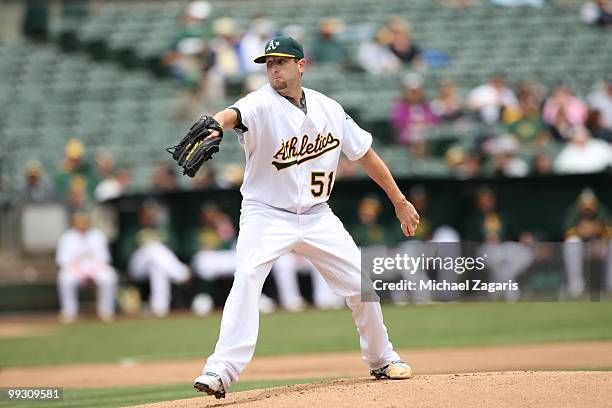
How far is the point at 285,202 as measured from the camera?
21.6 ft

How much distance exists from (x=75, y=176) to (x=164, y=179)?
1.46 m

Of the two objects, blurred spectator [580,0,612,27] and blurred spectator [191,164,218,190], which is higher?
blurred spectator [580,0,612,27]

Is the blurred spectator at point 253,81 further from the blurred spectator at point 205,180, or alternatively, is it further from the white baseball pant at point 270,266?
the white baseball pant at point 270,266

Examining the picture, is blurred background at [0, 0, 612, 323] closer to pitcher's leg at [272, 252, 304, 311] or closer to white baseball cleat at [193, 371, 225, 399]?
pitcher's leg at [272, 252, 304, 311]

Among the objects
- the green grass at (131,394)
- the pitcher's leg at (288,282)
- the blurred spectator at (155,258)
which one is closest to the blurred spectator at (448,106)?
the pitcher's leg at (288,282)

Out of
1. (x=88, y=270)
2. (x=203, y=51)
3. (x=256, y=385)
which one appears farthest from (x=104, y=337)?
(x=203, y=51)

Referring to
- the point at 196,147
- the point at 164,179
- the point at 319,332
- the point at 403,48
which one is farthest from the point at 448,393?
the point at 403,48

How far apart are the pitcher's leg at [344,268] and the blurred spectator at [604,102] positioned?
11.0m

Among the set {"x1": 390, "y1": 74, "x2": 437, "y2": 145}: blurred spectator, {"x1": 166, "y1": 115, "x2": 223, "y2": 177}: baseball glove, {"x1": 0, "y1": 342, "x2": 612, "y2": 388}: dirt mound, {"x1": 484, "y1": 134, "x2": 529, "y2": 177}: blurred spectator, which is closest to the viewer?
{"x1": 166, "y1": 115, "x2": 223, "y2": 177}: baseball glove

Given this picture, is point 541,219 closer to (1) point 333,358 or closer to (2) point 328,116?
(1) point 333,358

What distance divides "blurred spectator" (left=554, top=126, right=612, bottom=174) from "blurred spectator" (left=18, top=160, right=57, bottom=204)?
7246mm

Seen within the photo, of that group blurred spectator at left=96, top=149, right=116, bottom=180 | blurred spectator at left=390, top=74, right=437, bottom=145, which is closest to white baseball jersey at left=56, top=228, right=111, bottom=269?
blurred spectator at left=96, top=149, right=116, bottom=180

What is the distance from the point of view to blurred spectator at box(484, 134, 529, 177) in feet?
52.6

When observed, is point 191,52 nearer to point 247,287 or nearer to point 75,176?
point 75,176
